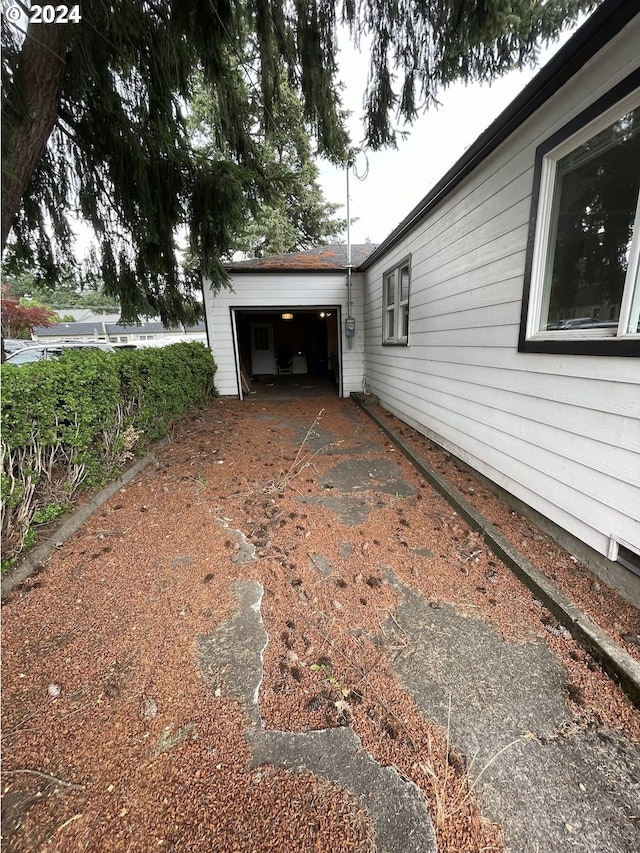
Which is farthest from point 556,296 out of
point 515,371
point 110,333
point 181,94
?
point 110,333

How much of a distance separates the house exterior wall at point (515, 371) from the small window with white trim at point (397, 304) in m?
0.58

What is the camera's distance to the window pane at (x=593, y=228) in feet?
6.69

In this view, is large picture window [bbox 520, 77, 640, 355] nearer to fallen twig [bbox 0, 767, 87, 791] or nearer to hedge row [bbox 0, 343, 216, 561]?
fallen twig [bbox 0, 767, 87, 791]

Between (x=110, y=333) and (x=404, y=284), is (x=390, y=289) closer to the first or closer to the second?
(x=404, y=284)

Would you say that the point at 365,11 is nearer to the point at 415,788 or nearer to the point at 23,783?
the point at 415,788

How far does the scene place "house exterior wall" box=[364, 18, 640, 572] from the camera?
79.4 inches

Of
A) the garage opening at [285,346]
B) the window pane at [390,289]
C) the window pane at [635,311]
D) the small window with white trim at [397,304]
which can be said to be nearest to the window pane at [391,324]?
the small window with white trim at [397,304]

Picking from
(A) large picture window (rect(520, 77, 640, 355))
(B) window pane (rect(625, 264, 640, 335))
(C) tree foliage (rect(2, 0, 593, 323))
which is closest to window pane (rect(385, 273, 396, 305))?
(C) tree foliage (rect(2, 0, 593, 323))

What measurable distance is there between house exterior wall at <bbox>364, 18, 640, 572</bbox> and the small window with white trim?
576mm

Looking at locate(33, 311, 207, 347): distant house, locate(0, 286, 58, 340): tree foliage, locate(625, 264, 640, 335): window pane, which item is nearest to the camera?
locate(625, 264, 640, 335): window pane

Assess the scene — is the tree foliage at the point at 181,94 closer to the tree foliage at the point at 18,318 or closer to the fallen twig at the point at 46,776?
the fallen twig at the point at 46,776

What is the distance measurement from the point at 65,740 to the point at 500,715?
5.80 ft

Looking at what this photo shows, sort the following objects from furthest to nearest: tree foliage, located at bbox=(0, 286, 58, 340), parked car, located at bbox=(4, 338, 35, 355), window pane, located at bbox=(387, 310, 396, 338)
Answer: tree foliage, located at bbox=(0, 286, 58, 340) < parked car, located at bbox=(4, 338, 35, 355) < window pane, located at bbox=(387, 310, 396, 338)

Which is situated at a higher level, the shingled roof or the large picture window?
the shingled roof
